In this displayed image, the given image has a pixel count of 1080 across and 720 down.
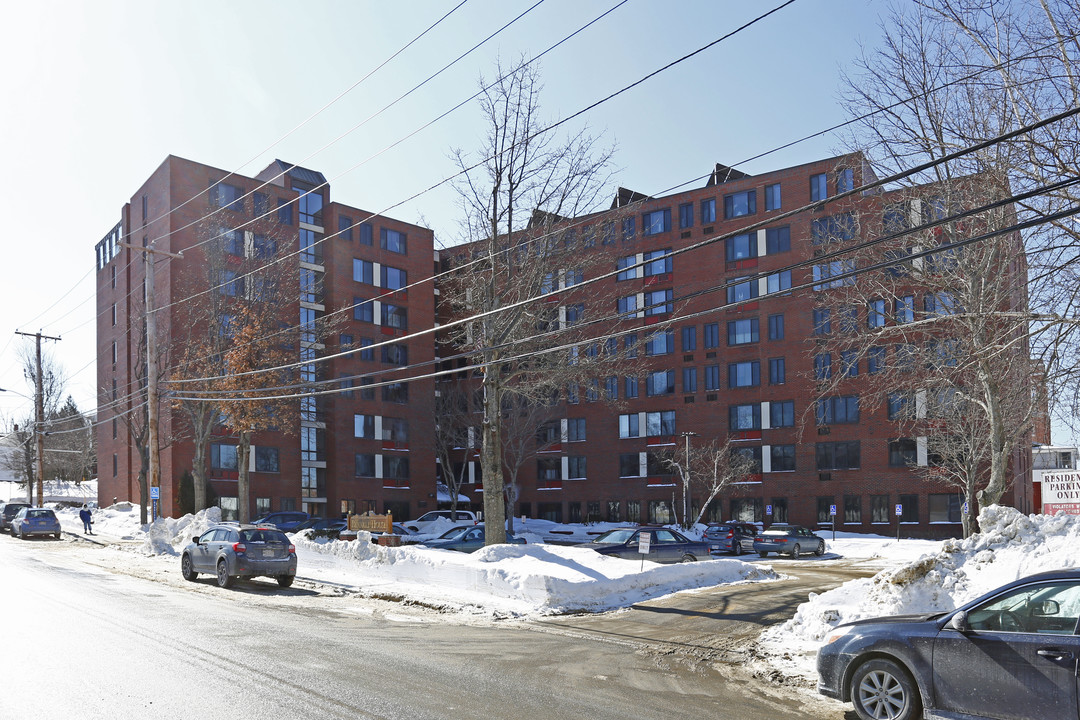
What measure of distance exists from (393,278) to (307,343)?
17.3 meters

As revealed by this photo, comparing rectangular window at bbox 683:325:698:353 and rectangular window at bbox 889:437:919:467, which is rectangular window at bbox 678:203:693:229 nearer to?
rectangular window at bbox 683:325:698:353

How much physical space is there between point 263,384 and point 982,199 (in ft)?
95.2

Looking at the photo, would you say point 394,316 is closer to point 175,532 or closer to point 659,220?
point 659,220

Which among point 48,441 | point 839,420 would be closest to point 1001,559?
point 839,420

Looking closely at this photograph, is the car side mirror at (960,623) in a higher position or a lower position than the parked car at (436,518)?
higher

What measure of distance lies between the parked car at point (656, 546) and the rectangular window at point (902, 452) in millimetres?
32255

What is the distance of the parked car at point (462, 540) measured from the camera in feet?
101

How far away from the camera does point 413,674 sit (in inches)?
410

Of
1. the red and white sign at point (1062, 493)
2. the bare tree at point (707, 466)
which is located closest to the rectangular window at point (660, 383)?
the bare tree at point (707, 466)

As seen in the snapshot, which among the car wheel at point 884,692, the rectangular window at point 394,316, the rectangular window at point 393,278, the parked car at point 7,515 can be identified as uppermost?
the rectangular window at point 393,278

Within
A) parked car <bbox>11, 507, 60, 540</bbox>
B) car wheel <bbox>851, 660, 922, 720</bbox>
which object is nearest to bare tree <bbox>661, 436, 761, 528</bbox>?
parked car <bbox>11, 507, 60, 540</bbox>

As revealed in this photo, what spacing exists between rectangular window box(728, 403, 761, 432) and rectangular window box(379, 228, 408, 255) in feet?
95.2

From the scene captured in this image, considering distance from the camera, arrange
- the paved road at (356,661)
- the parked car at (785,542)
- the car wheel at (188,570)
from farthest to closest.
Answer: the parked car at (785,542) → the car wheel at (188,570) → the paved road at (356,661)

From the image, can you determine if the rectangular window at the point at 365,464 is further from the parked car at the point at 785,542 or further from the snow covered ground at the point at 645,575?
the parked car at the point at 785,542
